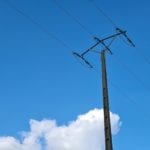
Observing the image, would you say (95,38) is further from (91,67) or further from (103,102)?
(103,102)

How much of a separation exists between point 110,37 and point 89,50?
5.46 feet

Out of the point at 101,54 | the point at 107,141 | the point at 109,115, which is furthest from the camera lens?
the point at 101,54

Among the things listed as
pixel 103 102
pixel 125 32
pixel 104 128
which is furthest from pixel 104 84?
pixel 125 32

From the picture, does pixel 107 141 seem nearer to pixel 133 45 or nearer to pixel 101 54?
pixel 101 54

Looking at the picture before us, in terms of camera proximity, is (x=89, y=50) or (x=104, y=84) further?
(x=89, y=50)

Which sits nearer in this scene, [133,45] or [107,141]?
[107,141]

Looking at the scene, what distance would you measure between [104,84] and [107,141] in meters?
3.82

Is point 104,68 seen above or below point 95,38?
below

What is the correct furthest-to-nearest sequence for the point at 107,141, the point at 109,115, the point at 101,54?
the point at 101,54
the point at 109,115
the point at 107,141

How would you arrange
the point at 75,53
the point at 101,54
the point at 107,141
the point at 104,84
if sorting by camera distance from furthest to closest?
the point at 75,53
the point at 101,54
the point at 104,84
the point at 107,141

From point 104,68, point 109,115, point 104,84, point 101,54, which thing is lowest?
point 109,115

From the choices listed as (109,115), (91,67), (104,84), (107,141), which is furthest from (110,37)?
(107,141)

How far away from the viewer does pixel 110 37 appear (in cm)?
2320

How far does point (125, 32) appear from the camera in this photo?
75.8 ft
